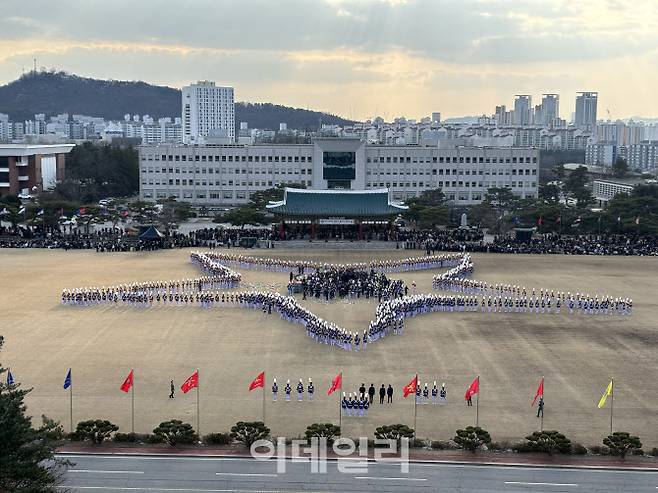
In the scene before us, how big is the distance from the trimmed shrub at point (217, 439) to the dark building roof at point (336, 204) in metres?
43.4

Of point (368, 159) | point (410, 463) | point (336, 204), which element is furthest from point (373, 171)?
point (410, 463)

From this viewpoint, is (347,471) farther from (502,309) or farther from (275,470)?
(502,309)

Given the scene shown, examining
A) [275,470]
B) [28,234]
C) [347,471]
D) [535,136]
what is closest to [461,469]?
[347,471]

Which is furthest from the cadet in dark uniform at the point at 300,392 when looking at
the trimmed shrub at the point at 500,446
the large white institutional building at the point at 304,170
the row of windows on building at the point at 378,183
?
the row of windows on building at the point at 378,183

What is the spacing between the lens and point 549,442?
68.8ft

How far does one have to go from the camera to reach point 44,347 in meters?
31.2

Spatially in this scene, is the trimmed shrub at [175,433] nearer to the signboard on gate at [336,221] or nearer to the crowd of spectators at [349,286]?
the crowd of spectators at [349,286]

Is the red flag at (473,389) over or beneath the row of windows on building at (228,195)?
beneath

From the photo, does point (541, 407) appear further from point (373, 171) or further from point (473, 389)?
point (373, 171)

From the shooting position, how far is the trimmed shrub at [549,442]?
20.9 meters

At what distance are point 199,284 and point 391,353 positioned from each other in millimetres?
16164

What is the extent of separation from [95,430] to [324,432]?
254 inches

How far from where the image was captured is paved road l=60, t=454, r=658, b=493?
18891mm

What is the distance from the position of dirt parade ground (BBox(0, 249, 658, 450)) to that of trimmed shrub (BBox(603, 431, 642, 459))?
1000mm
